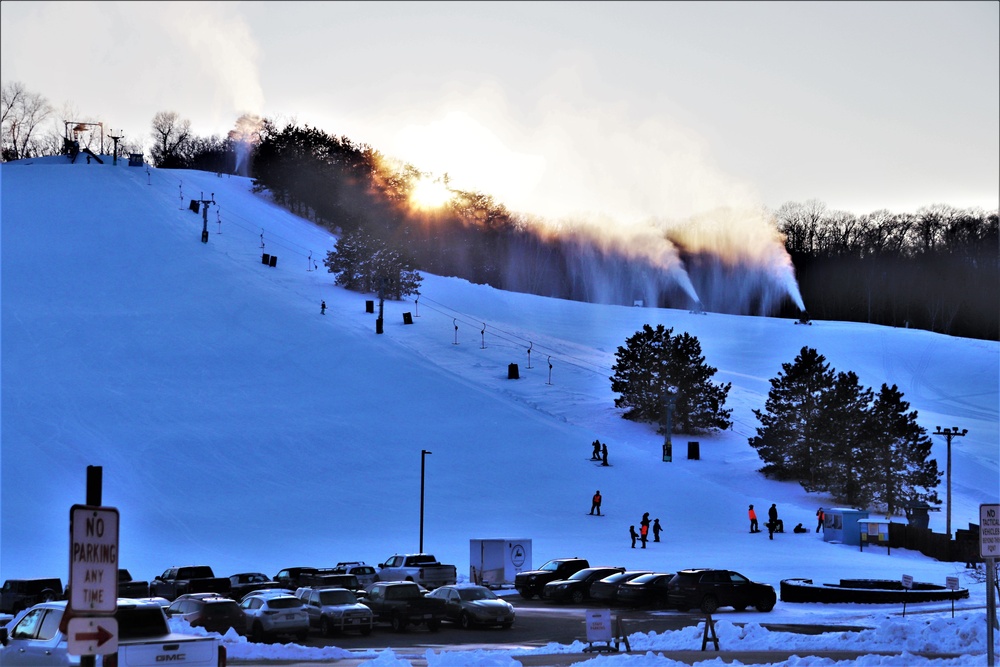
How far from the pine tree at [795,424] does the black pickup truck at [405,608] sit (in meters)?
31.9

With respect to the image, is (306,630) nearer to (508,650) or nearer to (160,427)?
(508,650)

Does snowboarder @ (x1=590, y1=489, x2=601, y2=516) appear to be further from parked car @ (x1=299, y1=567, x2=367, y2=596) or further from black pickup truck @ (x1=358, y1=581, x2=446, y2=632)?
black pickup truck @ (x1=358, y1=581, x2=446, y2=632)

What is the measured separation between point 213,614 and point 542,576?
45.7ft

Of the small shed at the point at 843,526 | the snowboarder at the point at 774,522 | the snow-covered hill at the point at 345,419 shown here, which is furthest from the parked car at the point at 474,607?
the small shed at the point at 843,526

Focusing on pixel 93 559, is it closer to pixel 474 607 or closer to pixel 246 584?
pixel 474 607

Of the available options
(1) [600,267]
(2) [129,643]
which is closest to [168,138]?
(1) [600,267]

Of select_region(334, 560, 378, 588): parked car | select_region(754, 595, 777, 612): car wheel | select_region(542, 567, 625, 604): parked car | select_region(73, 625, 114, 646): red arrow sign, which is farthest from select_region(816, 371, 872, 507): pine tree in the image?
select_region(73, 625, 114, 646): red arrow sign

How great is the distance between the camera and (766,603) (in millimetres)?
30781

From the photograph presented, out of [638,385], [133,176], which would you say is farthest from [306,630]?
[133,176]

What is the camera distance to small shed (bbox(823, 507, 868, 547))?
46.4m

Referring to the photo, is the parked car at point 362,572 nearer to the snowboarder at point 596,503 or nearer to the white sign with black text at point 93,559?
the snowboarder at point 596,503

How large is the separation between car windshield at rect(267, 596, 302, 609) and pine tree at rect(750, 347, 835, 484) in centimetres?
3577

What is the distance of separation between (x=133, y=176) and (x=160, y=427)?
76.9m

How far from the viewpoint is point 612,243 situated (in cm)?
14188
